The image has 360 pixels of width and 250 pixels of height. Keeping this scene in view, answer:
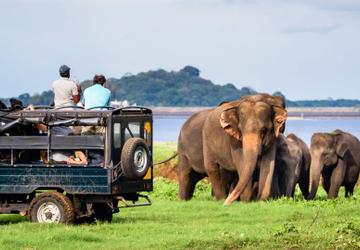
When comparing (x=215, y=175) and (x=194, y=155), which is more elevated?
(x=194, y=155)

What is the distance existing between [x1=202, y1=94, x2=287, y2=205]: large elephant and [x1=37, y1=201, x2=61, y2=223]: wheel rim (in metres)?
6.06

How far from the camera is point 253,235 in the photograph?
752 inches

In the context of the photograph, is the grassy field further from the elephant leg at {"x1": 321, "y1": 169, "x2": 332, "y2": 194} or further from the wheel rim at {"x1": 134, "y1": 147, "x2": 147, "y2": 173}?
the elephant leg at {"x1": 321, "y1": 169, "x2": 332, "y2": 194}

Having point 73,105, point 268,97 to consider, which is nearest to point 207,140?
point 268,97

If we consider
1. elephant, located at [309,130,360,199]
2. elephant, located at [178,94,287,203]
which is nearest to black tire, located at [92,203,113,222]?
elephant, located at [178,94,287,203]

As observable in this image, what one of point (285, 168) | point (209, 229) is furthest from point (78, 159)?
point (285, 168)

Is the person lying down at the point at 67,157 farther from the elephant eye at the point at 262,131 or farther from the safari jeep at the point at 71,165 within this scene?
the elephant eye at the point at 262,131

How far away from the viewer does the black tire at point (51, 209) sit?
2088 centimetres

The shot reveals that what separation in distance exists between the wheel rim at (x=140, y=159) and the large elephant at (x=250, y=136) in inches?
213

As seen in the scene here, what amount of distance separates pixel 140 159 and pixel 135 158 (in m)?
0.25

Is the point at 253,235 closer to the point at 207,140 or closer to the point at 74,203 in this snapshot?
the point at 74,203

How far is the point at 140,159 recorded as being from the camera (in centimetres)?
2120

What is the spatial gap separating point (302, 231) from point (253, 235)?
78cm

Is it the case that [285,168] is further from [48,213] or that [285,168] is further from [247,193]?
[48,213]
